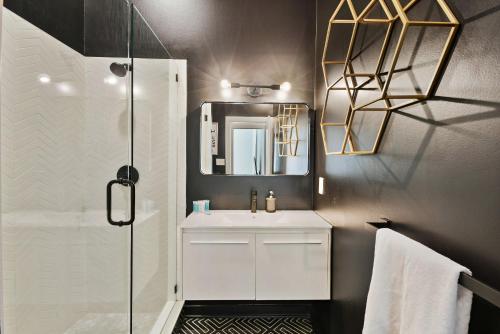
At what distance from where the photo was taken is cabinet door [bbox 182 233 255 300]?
168 cm

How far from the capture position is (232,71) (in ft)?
7.00

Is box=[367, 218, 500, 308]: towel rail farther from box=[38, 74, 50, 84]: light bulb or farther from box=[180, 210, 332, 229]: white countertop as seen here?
box=[38, 74, 50, 84]: light bulb

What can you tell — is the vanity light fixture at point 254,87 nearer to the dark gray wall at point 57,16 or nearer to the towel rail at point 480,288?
the dark gray wall at point 57,16

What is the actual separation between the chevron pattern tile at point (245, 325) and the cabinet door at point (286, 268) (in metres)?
0.38

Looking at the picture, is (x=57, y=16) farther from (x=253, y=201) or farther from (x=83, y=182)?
(x=253, y=201)

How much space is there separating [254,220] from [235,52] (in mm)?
1391

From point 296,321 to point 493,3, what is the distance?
6.94ft

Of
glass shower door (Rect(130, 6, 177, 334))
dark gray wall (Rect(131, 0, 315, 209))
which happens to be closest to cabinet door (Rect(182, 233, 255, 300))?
glass shower door (Rect(130, 6, 177, 334))

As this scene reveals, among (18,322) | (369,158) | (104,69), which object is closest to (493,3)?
(369,158)

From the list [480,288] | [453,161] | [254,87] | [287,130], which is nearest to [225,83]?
[254,87]

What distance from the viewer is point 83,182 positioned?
1.69 metres

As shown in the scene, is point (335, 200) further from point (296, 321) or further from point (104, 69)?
point (104, 69)

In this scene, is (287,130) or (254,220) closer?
(254,220)

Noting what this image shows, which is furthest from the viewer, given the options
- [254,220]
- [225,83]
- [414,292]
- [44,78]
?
[225,83]
